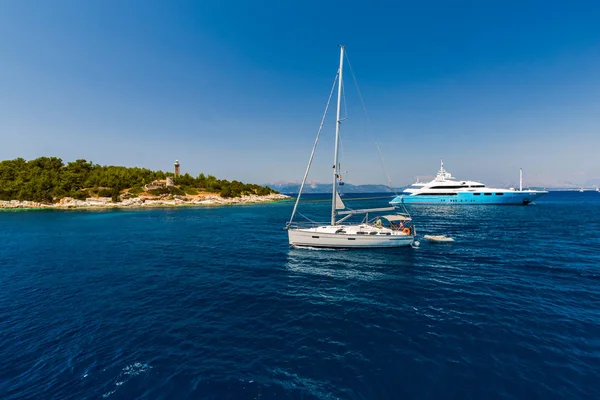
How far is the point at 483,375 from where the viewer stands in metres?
9.80

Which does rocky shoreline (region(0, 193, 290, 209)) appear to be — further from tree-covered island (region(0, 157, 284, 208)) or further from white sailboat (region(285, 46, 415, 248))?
white sailboat (region(285, 46, 415, 248))

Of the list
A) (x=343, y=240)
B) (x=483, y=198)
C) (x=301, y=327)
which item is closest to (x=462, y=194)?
(x=483, y=198)

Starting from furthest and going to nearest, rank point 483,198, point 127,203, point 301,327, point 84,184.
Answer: point 84,184
point 483,198
point 127,203
point 301,327

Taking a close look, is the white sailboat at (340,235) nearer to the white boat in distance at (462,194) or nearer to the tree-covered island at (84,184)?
the white boat in distance at (462,194)

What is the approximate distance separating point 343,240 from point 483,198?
100685 mm

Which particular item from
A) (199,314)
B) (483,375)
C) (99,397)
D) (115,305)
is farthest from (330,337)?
(115,305)

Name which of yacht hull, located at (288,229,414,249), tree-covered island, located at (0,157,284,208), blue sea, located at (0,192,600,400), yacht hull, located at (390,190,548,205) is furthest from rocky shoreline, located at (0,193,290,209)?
yacht hull, located at (288,229,414,249)

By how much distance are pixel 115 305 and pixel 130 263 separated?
10.8 meters

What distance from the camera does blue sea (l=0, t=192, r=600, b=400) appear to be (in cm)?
940

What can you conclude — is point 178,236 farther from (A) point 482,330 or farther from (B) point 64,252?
(A) point 482,330

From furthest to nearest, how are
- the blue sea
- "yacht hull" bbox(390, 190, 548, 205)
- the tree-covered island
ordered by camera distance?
"yacht hull" bbox(390, 190, 548, 205) → the tree-covered island → the blue sea

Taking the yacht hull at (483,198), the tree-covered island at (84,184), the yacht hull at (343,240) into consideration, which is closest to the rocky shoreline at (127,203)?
the tree-covered island at (84,184)

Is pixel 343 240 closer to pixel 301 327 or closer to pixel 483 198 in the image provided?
pixel 301 327

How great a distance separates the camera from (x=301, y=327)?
13391mm
